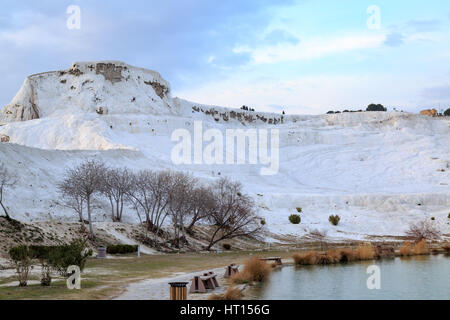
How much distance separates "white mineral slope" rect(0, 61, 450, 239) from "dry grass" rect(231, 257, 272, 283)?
69.0 ft

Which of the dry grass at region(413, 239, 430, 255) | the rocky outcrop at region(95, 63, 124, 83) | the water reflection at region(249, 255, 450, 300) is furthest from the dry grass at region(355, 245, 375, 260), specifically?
the rocky outcrop at region(95, 63, 124, 83)

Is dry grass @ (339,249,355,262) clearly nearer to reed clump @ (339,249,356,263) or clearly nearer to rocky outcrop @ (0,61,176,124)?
reed clump @ (339,249,356,263)

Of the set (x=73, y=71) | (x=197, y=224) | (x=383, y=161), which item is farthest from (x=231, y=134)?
(x=197, y=224)

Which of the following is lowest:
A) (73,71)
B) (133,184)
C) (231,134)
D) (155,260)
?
(155,260)

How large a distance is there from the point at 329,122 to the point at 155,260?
9323cm

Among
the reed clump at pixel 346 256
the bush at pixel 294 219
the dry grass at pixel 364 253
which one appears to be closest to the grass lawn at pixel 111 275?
the reed clump at pixel 346 256

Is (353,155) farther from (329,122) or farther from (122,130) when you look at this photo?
(122,130)

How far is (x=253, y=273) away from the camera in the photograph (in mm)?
20625

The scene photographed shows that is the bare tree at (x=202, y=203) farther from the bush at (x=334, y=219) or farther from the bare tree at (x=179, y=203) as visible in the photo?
the bush at (x=334, y=219)

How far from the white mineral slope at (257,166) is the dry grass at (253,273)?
828 inches

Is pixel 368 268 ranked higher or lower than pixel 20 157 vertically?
lower

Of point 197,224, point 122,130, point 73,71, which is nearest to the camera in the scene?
point 197,224

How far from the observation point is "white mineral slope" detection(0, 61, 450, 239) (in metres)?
50.0

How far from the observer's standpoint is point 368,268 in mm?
25609
